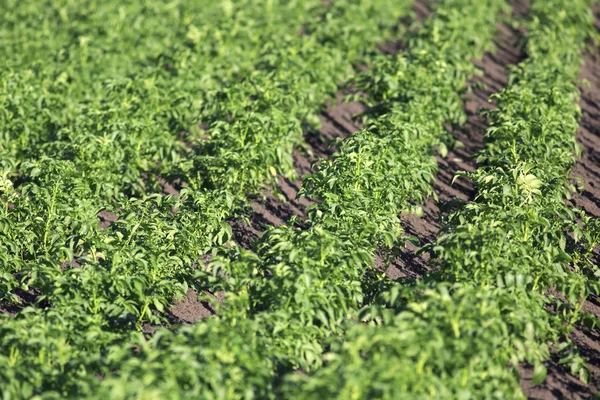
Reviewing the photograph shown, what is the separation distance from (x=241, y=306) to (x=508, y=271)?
2.10 meters

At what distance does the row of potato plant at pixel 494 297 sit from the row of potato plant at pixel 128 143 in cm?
94

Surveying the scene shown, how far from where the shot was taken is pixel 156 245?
7004mm

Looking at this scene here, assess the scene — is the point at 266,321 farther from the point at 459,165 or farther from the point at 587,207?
the point at 459,165

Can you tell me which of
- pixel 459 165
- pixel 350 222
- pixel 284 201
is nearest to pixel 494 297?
pixel 350 222

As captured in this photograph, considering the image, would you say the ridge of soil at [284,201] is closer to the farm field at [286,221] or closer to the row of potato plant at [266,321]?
the farm field at [286,221]

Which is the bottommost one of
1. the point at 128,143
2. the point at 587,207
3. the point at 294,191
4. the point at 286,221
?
the point at 128,143

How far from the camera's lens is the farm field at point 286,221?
18.4ft

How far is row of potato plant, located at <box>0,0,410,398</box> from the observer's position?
631 cm

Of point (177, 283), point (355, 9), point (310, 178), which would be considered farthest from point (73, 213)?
point (355, 9)

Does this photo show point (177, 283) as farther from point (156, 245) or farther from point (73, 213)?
point (73, 213)

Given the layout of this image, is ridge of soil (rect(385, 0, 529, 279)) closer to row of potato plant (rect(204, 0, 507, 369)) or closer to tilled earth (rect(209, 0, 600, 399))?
tilled earth (rect(209, 0, 600, 399))

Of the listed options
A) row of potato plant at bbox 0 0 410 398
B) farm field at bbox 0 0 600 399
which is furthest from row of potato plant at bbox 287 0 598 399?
row of potato plant at bbox 0 0 410 398

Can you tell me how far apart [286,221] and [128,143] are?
189 cm

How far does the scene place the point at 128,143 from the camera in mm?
9031
